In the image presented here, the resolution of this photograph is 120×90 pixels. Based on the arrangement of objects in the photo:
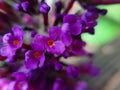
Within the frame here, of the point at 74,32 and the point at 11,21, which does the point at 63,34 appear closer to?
the point at 74,32

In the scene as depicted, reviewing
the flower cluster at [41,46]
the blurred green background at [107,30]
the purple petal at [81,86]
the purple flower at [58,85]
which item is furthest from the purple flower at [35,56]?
the blurred green background at [107,30]

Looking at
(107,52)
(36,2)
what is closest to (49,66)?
(36,2)

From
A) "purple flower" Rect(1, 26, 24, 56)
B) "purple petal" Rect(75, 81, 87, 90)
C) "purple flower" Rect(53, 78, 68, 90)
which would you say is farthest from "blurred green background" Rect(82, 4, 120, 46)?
"purple flower" Rect(1, 26, 24, 56)

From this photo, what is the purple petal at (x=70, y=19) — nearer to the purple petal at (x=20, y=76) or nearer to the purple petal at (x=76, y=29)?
the purple petal at (x=76, y=29)

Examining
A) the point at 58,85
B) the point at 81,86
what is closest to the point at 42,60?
the point at 58,85

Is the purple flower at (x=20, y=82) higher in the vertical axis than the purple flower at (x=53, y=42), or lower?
lower

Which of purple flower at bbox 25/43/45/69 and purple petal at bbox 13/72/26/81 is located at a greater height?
purple flower at bbox 25/43/45/69

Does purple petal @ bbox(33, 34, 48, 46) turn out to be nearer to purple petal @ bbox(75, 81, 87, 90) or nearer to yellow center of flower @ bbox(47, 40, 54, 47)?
yellow center of flower @ bbox(47, 40, 54, 47)
